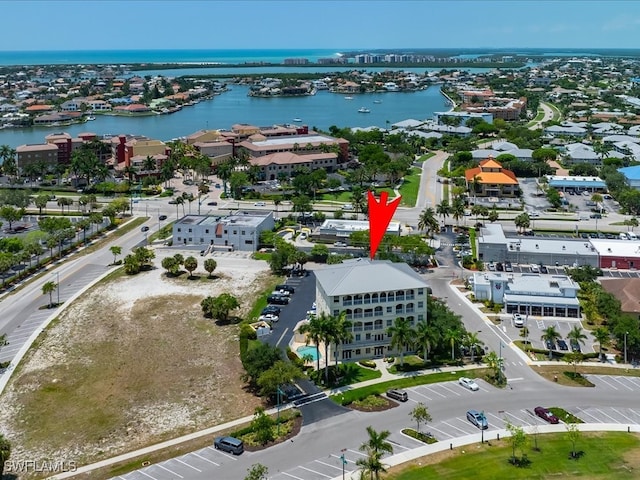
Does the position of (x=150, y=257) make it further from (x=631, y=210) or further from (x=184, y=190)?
(x=631, y=210)

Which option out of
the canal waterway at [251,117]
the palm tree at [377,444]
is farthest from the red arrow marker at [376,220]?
the canal waterway at [251,117]

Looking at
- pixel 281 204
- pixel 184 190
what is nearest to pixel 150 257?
pixel 281 204

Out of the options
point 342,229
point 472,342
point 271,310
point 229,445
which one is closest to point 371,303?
point 472,342

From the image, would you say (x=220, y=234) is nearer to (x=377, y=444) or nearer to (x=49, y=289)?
(x=49, y=289)

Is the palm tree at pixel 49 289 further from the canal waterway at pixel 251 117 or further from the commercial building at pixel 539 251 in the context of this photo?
the canal waterway at pixel 251 117

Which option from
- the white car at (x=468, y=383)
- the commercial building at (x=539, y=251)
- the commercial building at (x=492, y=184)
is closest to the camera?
the white car at (x=468, y=383)

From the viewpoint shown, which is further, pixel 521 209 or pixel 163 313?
pixel 521 209

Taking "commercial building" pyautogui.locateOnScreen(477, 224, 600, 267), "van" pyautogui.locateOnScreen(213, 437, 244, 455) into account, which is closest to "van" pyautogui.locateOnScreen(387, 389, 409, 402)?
"van" pyautogui.locateOnScreen(213, 437, 244, 455)
